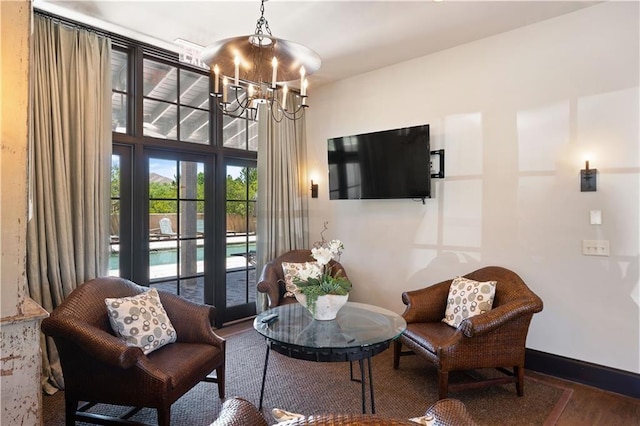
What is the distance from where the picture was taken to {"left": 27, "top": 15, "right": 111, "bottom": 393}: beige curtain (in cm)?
274

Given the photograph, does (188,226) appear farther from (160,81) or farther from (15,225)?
(15,225)

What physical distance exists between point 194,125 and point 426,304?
304 cm

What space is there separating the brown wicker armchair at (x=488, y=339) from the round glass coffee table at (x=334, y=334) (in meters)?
0.32

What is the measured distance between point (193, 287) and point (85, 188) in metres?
1.56

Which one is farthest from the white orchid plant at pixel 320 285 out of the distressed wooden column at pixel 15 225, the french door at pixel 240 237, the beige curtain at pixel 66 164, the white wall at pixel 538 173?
the french door at pixel 240 237

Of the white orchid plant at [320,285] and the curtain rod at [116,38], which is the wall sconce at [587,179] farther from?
the curtain rod at [116,38]

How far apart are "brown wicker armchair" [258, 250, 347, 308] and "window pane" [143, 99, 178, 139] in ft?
5.72

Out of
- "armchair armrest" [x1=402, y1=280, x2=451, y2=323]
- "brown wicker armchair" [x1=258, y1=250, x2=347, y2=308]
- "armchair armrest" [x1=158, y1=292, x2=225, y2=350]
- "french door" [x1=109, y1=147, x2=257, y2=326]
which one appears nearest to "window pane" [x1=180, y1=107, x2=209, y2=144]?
"french door" [x1=109, y1=147, x2=257, y2=326]

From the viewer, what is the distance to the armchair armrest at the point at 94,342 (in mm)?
1953

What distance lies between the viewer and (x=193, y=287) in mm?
4047

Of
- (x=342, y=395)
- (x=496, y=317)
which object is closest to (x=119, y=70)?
(x=342, y=395)

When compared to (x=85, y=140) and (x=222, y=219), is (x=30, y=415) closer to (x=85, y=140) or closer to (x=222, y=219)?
(x=85, y=140)

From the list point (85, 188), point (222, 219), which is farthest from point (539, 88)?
point (85, 188)

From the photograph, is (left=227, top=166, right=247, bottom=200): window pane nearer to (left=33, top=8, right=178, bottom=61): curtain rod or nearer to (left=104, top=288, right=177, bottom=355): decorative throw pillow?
(left=33, top=8, right=178, bottom=61): curtain rod
